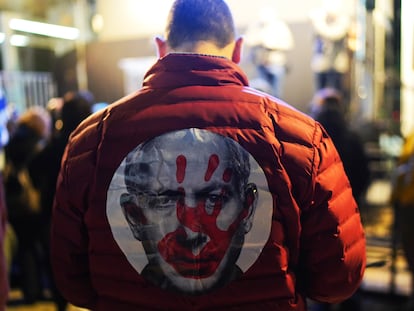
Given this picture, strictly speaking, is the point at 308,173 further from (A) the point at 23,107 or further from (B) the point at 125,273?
(A) the point at 23,107

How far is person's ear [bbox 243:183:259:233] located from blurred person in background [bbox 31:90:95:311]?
6.64ft

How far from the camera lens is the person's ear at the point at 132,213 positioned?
1.21 m

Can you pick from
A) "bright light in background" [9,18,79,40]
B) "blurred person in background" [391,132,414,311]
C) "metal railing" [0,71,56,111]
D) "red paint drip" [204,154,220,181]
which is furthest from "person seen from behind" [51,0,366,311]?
"metal railing" [0,71,56,111]

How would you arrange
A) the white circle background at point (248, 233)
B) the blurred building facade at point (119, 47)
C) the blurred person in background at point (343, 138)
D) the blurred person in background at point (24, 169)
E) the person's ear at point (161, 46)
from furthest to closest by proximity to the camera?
the blurred building facade at point (119, 47)
the blurred person in background at point (24, 169)
the blurred person in background at point (343, 138)
the person's ear at point (161, 46)
the white circle background at point (248, 233)

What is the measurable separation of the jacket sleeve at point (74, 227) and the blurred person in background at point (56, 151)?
172 centimetres

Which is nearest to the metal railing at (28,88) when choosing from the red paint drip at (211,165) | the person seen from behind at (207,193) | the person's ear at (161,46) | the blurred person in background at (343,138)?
the blurred person in background at (343,138)

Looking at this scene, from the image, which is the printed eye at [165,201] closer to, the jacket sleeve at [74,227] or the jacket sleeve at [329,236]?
the jacket sleeve at [74,227]

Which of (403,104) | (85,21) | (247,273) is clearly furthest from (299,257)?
(403,104)

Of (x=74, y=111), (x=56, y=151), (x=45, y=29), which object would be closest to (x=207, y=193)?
(x=74, y=111)

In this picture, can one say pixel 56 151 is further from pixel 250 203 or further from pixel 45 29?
pixel 250 203

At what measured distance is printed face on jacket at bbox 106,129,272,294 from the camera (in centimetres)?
117

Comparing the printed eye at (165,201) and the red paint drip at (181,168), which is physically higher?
the red paint drip at (181,168)

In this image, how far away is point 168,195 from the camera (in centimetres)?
118

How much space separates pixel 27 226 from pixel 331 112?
2.30 meters
